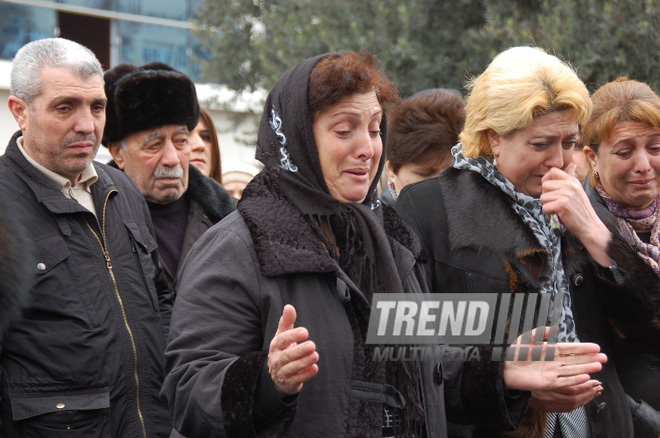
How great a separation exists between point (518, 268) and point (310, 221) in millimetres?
954

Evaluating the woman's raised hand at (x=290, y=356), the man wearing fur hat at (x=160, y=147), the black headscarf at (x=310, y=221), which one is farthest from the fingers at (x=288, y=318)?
the man wearing fur hat at (x=160, y=147)

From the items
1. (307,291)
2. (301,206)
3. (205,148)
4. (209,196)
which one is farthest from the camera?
(205,148)

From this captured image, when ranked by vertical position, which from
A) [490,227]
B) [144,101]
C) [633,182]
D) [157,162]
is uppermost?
[144,101]

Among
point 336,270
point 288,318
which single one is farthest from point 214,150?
point 288,318

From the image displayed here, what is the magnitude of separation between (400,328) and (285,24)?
7.57 metres

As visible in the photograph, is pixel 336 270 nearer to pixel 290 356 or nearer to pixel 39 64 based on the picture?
pixel 290 356

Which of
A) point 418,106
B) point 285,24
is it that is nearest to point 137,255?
point 418,106

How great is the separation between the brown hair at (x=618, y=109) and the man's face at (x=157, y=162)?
1926 millimetres

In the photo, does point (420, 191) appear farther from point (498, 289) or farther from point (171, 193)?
point (171, 193)

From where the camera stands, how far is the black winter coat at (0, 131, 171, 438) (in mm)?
3145

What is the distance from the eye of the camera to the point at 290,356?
236 cm

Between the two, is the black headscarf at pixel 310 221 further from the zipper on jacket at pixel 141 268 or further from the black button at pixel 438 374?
the zipper on jacket at pixel 141 268

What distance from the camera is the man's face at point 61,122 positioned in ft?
11.5

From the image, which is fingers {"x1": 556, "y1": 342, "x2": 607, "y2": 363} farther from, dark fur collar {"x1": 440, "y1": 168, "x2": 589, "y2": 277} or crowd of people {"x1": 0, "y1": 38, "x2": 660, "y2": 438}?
dark fur collar {"x1": 440, "y1": 168, "x2": 589, "y2": 277}
